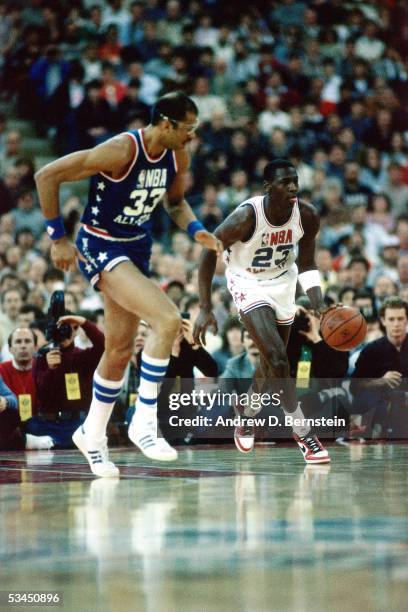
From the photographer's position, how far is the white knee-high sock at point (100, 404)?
6.36 meters

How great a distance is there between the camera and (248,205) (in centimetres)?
739

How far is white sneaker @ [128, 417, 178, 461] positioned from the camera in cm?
590

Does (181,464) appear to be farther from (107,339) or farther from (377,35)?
(377,35)

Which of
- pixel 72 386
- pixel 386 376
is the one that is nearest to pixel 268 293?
pixel 386 376

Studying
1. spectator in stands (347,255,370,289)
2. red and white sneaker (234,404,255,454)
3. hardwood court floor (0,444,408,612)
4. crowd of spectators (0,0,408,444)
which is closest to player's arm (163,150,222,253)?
hardwood court floor (0,444,408,612)

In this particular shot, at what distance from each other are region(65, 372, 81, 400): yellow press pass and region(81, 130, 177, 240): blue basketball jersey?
10.1 ft

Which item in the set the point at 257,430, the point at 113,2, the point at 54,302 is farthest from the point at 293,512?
the point at 113,2

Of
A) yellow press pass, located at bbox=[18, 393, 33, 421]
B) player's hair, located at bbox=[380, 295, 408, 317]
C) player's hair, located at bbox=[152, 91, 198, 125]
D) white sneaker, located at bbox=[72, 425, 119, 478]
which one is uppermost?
player's hair, located at bbox=[152, 91, 198, 125]

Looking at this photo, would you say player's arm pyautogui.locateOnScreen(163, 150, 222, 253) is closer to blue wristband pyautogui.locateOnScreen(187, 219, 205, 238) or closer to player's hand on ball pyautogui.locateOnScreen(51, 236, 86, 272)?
blue wristband pyautogui.locateOnScreen(187, 219, 205, 238)

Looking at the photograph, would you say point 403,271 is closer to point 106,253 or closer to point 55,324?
point 55,324

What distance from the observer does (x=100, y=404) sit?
6.41 metres

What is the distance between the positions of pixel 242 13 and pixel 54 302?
10916 millimetres

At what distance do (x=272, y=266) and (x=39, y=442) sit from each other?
2.79 m

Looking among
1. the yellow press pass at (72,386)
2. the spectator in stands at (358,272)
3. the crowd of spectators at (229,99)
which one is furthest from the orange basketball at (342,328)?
the crowd of spectators at (229,99)
